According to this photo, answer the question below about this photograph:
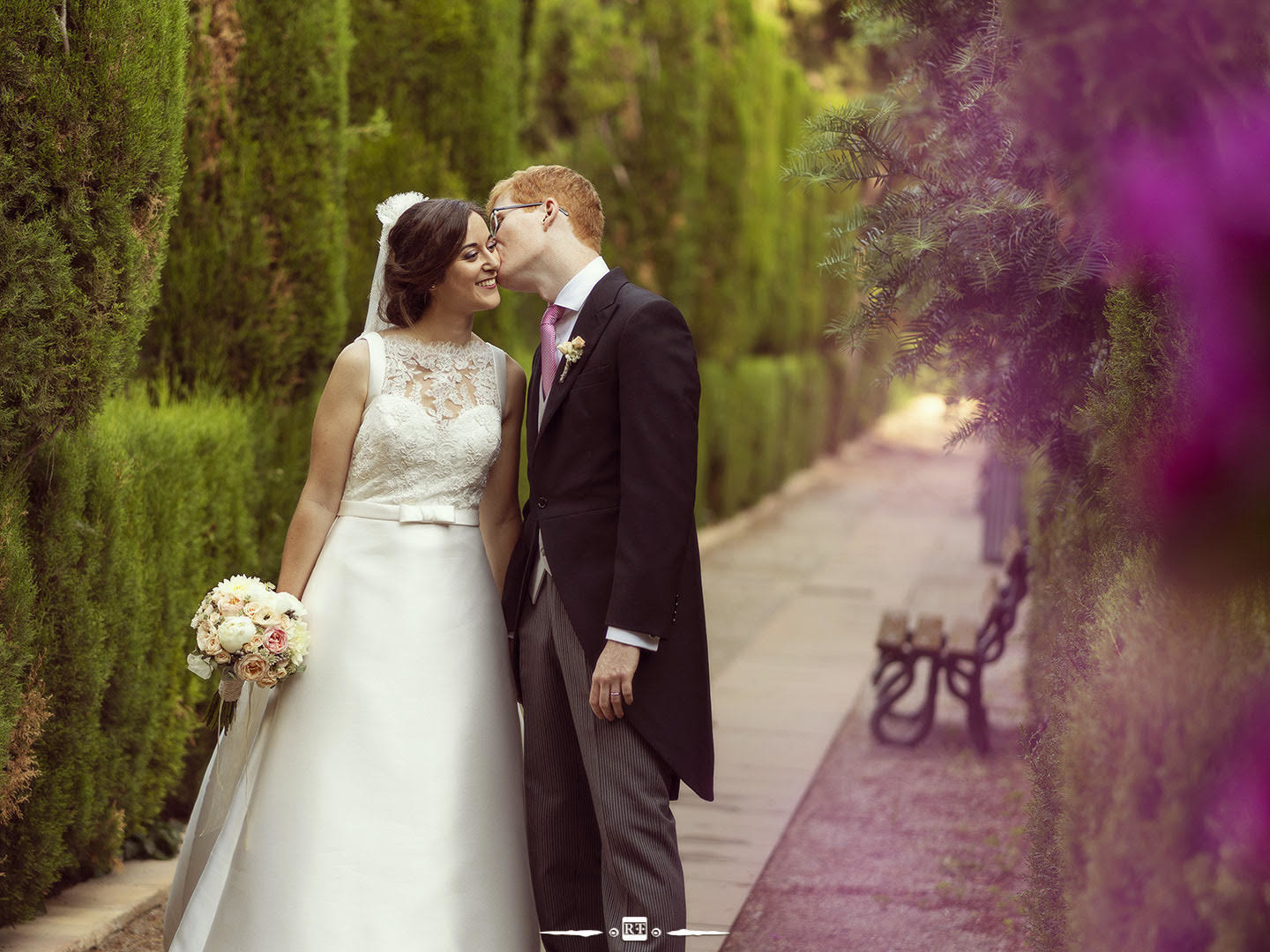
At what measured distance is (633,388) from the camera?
10.5ft

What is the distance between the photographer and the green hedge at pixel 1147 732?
1.85 metres

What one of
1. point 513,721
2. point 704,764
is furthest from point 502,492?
point 704,764

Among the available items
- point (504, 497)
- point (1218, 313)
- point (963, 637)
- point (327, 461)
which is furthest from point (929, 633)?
point (1218, 313)

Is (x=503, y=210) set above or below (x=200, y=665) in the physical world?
above

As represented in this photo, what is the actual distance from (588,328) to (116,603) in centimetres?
Answer: 203

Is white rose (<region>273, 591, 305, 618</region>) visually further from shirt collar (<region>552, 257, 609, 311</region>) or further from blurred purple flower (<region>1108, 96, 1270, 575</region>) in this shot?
blurred purple flower (<region>1108, 96, 1270, 575</region>)

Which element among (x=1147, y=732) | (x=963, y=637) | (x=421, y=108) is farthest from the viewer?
(x=421, y=108)

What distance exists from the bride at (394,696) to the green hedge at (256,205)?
2045 mm

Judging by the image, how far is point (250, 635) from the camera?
3275 mm

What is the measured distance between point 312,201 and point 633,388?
2.93m

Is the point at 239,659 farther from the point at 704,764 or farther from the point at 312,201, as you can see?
the point at 312,201

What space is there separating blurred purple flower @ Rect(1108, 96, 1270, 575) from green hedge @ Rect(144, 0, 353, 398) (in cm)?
399

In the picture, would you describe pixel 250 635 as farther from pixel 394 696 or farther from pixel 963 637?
pixel 963 637

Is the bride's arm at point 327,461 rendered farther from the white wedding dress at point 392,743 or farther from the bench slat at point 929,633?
the bench slat at point 929,633
